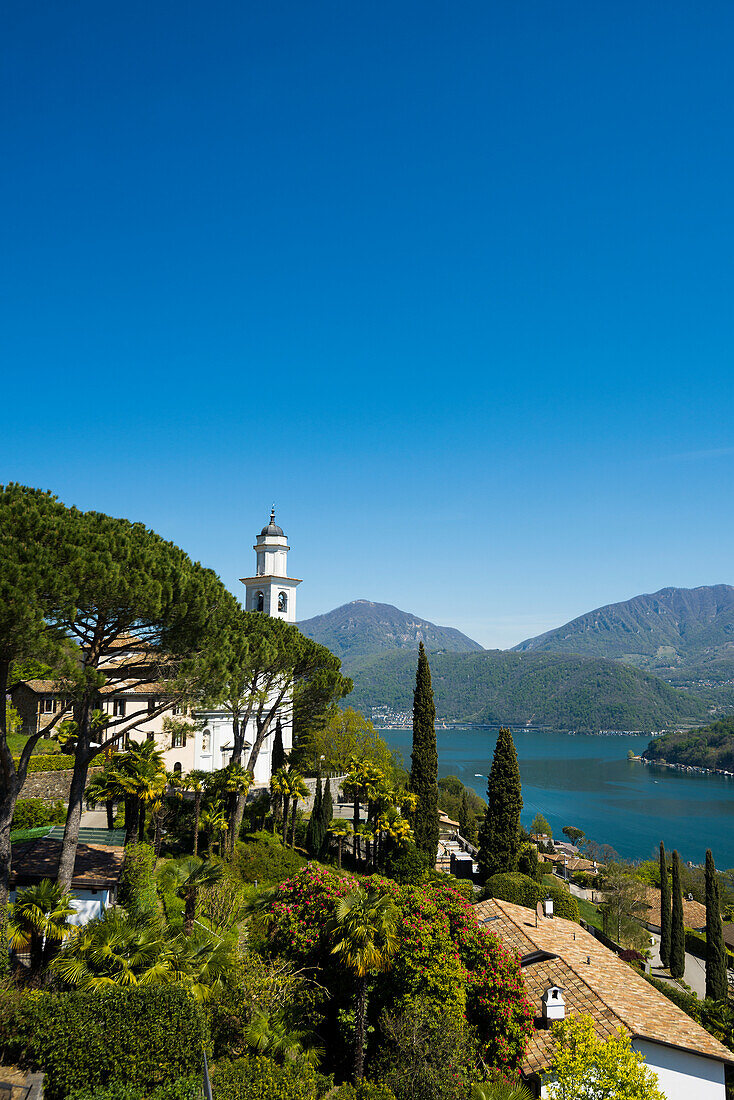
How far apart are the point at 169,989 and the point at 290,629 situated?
733 inches

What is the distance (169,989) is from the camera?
452 inches

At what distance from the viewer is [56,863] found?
17.1 m

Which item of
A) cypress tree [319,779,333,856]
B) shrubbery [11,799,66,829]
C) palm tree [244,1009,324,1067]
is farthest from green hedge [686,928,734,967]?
shrubbery [11,799,66,829]

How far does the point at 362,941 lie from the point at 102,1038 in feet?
16.7

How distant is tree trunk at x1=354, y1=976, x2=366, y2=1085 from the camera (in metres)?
14.0

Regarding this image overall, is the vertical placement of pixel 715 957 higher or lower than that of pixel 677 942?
higher

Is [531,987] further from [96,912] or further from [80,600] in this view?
[80,600]

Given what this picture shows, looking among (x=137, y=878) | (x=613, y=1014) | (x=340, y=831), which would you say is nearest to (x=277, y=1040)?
(x=137, y=878)

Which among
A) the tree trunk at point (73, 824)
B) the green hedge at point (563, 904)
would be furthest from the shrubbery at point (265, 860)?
the green hedge at point (563, 904)

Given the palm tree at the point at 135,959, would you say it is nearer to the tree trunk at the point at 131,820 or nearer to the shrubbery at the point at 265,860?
the tree trunk at the point at 131,820

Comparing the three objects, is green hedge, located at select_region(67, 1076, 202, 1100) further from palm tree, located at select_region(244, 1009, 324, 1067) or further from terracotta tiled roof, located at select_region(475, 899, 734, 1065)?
terracotta tiled roof, located at select_region(475, 899, 734, 1065)

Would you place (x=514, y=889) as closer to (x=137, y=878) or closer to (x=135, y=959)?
(x=137, y=878)

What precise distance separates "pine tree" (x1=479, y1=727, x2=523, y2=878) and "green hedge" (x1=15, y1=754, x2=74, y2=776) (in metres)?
19.0

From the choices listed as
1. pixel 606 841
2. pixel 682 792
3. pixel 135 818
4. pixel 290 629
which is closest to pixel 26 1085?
pixel 135 818
